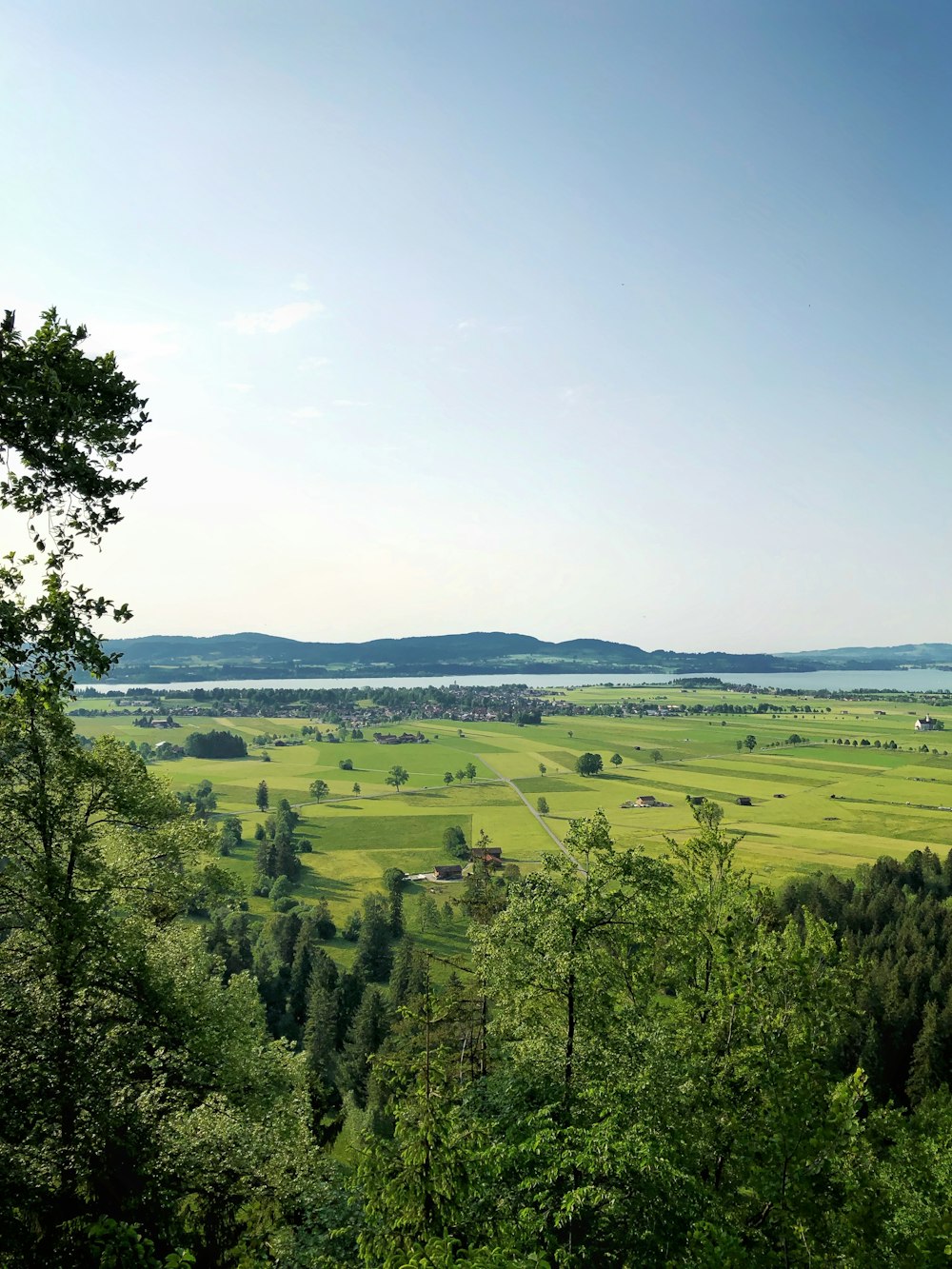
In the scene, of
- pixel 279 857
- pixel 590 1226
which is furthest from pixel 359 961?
pixel 590 1226

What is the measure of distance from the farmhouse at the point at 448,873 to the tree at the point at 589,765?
7422 cm

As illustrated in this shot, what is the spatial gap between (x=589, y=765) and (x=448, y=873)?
76.8 meters

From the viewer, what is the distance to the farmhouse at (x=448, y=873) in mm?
101062

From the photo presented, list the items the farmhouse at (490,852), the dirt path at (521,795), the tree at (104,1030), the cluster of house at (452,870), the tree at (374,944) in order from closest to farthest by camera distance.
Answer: the tree at (104,1030), the tree at (374,944), the farmhouse at (490,852), the cluster of house at (452,870), the dirt path at (521,795)

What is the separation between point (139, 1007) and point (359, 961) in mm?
59785

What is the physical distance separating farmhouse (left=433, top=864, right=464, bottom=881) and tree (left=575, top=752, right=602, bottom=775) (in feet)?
243

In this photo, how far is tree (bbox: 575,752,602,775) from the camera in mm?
171375

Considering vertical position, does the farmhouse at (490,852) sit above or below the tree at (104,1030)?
below

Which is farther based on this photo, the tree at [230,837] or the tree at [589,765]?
the tree at [589,765]

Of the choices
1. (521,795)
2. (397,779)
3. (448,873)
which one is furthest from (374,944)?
(397,779)

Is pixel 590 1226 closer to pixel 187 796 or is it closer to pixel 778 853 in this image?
pixel 778 853

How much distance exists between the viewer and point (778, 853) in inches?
4146

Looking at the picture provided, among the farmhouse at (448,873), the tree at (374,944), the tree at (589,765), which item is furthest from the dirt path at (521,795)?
the tree at (374,944)

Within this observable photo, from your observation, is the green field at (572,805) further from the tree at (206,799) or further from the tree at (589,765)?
the tree at (589,765)
